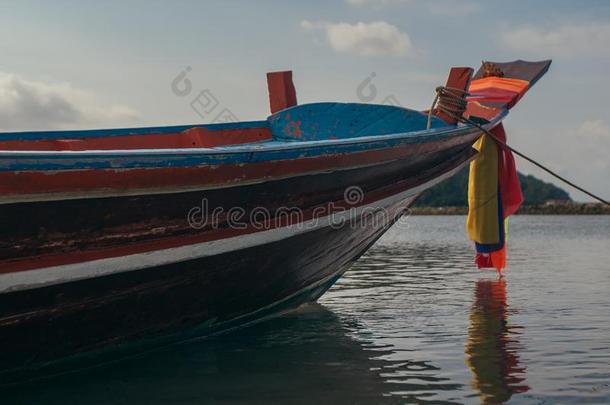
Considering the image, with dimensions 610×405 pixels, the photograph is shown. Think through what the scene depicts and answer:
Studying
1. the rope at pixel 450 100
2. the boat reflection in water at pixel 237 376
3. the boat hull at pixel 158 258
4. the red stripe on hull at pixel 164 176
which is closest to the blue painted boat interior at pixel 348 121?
the rope at pixel 450 100

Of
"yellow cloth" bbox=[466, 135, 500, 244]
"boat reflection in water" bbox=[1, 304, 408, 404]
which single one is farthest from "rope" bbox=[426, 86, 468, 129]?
"boat reflection in water" bbox=[1, 304, 408, 404]

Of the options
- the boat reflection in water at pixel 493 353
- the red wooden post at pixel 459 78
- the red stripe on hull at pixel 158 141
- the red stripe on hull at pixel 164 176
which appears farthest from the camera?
the red wooden post at pixel 459 78

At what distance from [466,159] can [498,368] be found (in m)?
3.47

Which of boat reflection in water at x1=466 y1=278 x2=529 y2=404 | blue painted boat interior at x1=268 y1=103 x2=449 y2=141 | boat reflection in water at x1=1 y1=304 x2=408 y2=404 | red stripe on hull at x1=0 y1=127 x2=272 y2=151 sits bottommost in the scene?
boat reflection in water at x1=466 y1=278 x2=529 y2=404

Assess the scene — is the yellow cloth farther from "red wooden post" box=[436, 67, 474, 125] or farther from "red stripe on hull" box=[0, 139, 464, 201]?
"red stripe on hull" box=[0, 139, 464, 201]

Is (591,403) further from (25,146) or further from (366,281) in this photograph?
(366,281)

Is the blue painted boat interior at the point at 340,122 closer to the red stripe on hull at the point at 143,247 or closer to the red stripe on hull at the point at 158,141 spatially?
the red stripe on hull at the point at 158,141

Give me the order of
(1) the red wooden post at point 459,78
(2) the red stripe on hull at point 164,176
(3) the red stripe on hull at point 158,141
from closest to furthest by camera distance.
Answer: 1. (2) the red stripe on hull at point 164,176
2. (3) the red stripe on hull at point 158,141
3. (1) the red wooden post at point 459,78

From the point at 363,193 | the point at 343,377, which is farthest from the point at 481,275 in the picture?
the point at 343,377

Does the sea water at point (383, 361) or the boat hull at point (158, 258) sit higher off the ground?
the boat hull at point (158, 258)

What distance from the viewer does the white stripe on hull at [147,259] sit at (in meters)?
4.30

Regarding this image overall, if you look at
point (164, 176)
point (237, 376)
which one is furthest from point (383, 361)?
point (164, 176)

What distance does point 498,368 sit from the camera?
562cm

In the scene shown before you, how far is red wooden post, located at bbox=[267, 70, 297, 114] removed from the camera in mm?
8875
